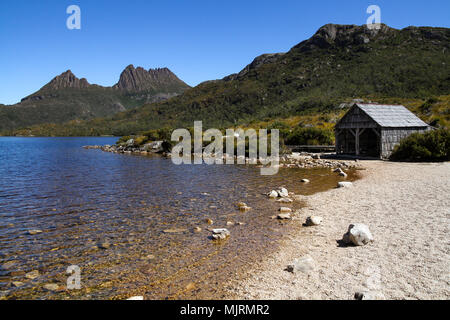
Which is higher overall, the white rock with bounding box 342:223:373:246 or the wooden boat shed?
the wooden boat shed

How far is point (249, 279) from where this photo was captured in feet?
21.9

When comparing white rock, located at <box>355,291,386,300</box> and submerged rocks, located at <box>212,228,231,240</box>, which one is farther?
submerged rocks, located at <box>212,228,231,240</box>

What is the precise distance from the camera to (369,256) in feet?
24.2

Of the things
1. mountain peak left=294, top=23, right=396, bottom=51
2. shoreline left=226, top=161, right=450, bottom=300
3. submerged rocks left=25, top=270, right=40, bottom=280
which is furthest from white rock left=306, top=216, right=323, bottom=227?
mountain peak left=294, top=23, right=396, bottom=51

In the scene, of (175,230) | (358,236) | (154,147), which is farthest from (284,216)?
(154,147)

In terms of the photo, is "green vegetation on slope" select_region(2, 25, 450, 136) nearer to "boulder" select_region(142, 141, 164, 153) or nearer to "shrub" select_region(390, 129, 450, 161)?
"shrub" select_region(390, 129, 450, 161)

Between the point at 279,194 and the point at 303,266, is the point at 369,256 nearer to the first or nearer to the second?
the point at 303,266

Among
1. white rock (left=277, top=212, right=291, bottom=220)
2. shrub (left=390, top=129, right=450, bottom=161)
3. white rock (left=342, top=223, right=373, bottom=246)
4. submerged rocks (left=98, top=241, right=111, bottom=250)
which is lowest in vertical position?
submerged rocks (left=98, top=241, right=111, bottom=250)

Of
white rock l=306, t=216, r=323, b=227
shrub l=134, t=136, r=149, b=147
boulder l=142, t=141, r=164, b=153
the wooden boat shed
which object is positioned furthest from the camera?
shrub l=134, t=136, r=149, b=147

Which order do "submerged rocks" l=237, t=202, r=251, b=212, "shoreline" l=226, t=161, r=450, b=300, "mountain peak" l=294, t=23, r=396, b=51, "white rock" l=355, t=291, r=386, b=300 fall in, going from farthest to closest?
"mountain peak" l=294, t=23, r=396, b=51
"submerged rocks" l=237, t=202, r=251, b=212
"shoreline" l=226, t=161, r=450, b=300
"white rock" l=355, t=291, r=386, b=300

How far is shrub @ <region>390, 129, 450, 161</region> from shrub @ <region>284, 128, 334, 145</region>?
1419cm

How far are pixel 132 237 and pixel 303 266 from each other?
5563mm

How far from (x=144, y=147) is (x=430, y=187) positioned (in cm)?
4395

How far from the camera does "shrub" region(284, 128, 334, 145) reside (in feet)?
136
